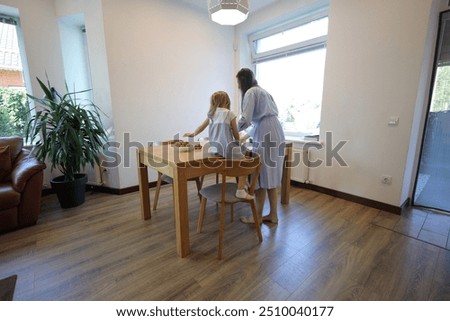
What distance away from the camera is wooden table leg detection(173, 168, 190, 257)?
1.61 metres

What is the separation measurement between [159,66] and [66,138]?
5.07 feet

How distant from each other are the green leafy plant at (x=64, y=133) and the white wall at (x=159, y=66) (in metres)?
0.40

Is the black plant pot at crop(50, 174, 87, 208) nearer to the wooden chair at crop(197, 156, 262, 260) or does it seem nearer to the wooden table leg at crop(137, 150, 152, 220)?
the wooden table leg at crop(137, 150, 152, 220)

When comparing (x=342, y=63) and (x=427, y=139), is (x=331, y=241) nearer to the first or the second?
(x=427, y=139)

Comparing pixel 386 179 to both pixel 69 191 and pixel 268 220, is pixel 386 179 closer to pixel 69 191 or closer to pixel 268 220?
pixel 268 220

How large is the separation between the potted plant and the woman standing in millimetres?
1818

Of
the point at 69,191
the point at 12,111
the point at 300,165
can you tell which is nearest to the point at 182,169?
the point at 69,191

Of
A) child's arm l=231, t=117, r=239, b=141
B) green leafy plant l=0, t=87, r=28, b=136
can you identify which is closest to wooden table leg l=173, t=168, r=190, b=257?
child's arm l=231, t=117, r=239, b=141

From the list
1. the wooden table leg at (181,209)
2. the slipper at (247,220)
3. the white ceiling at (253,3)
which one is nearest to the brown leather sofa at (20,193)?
→ the wooden table leg at (181,209)

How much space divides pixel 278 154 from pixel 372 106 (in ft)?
4.20

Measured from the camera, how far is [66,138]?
7.80 feet

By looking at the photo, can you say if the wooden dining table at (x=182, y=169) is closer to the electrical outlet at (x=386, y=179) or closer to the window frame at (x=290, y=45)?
the electrical outlet at (x=386, y=179)

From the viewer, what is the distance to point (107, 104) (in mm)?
2836

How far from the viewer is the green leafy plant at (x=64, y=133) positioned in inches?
93.1
